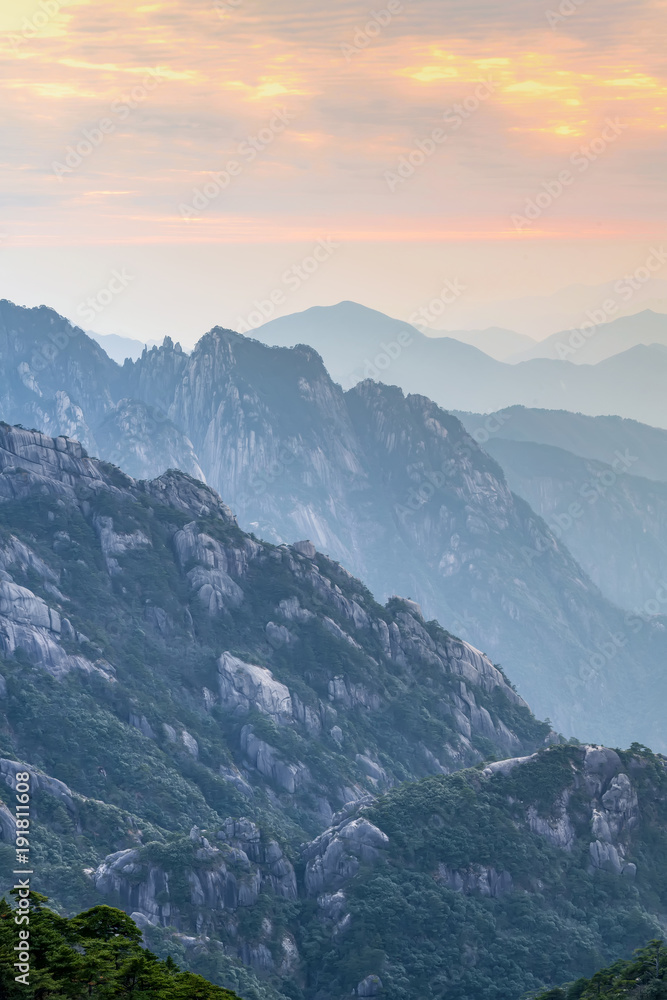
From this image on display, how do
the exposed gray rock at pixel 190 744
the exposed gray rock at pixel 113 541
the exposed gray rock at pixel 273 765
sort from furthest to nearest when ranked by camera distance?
the exposed gray rock at pixel 113 541 < the exposed gray rock at pixel 273 765 < the exposed gray rock at pixel 190 744

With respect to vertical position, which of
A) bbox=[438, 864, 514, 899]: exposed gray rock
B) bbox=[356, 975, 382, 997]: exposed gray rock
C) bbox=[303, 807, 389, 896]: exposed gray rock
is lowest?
bbox=[356, 975, 382, 997]: exposed gray rock

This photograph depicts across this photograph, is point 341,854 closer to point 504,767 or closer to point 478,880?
point 478,880

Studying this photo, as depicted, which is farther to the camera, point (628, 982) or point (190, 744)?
point (190, 744)

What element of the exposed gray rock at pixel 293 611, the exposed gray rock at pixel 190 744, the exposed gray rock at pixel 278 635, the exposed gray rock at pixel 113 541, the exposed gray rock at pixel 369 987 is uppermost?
the exposed gray rock at pixel 113 541

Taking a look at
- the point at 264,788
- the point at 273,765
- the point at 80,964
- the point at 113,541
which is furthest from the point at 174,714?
the point at 80,964

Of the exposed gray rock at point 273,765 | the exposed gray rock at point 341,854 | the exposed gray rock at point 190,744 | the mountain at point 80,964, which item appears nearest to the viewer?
the mountain at point 80,964

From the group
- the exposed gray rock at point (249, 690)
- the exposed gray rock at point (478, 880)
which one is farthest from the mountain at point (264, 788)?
the exposed gray rock at point (249, 690)

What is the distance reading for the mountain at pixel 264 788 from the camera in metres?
124

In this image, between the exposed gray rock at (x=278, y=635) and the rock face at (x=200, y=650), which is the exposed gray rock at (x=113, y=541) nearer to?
the rock face at (x=200, y=650)

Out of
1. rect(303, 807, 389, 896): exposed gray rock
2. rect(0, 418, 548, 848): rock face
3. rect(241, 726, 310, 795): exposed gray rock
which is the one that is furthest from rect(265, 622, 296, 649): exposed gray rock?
rect(303, 807, 389, 896): exposed gray rock

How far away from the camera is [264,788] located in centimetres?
16900

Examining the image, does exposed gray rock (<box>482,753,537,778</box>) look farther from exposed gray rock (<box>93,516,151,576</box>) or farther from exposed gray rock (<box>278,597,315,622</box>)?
exposed gray rock (<box>93,516,151,576</box>)

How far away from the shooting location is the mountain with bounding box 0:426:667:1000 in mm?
124438

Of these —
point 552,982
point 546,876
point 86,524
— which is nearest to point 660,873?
point 546,876
